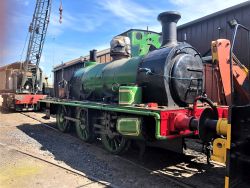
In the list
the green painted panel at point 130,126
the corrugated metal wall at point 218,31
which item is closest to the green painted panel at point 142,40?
the corrugated metal wall at point 218,31

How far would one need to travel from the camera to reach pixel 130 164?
5.75m

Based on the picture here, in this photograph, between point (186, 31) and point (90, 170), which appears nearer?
point (90, 170)

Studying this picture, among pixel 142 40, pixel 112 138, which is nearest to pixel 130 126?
pixel 112 138

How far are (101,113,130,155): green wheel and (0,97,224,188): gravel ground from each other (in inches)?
7.0

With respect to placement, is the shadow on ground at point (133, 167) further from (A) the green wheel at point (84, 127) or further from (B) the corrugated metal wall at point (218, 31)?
(B) the corrugated metal wall at point (218, 31)

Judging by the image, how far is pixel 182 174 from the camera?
5.11 m

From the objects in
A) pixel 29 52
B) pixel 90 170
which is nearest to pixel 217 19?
pixel 90 170

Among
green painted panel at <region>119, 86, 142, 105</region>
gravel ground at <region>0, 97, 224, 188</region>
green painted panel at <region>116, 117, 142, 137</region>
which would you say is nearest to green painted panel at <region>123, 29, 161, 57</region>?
green painted panel at <region>119, 86, 142, 105</region>

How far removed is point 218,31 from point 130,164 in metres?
5.45

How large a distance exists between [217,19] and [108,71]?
4058mm

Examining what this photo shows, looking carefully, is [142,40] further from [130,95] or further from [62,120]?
[62,120]

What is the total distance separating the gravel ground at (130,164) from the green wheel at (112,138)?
0.18 m

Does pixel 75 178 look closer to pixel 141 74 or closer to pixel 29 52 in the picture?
pixel 141 74

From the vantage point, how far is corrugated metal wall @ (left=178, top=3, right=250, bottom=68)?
26.1 feet
